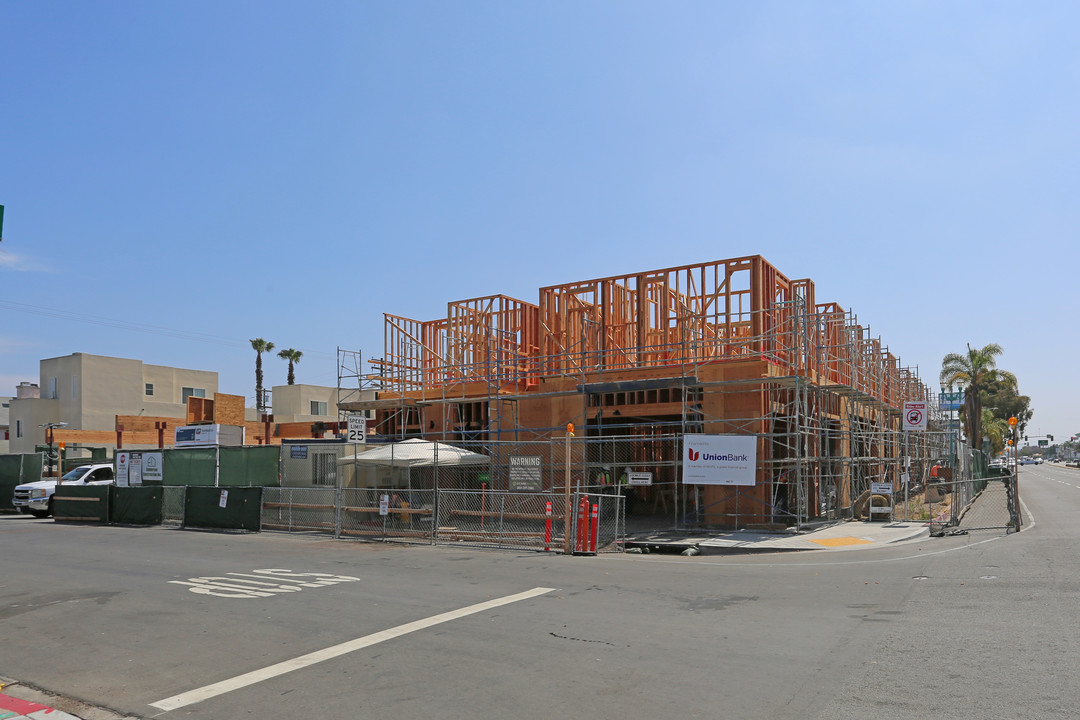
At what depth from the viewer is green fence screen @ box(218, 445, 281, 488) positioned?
2616cm

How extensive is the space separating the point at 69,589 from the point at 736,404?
1636 centimetres

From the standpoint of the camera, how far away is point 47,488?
30922mm

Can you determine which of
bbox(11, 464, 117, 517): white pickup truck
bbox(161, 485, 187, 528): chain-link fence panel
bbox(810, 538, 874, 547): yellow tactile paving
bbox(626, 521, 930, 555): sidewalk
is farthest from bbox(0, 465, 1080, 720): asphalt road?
bbox(11, 464, 117, 517): white pickup truck

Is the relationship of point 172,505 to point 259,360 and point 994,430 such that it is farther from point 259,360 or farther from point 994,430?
point 994,430

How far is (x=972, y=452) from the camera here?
45844 millimetres

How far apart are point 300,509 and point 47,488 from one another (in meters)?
14.0

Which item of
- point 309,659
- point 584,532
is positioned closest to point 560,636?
point 309,659

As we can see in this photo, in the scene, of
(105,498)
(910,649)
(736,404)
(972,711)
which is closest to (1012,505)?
(736,404)

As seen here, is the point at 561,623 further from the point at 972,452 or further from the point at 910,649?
the point at 972,452

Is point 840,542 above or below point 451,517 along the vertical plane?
below

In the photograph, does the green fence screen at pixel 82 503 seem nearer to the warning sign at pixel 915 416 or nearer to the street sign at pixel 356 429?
the street sign at pixel 356 429

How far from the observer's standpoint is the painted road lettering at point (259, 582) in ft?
41.5

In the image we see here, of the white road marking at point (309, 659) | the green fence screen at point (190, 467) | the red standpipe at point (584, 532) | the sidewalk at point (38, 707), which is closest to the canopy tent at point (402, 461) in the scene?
the green fence screen at point (190, 467)

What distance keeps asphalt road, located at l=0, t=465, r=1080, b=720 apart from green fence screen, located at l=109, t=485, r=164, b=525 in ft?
32.3
